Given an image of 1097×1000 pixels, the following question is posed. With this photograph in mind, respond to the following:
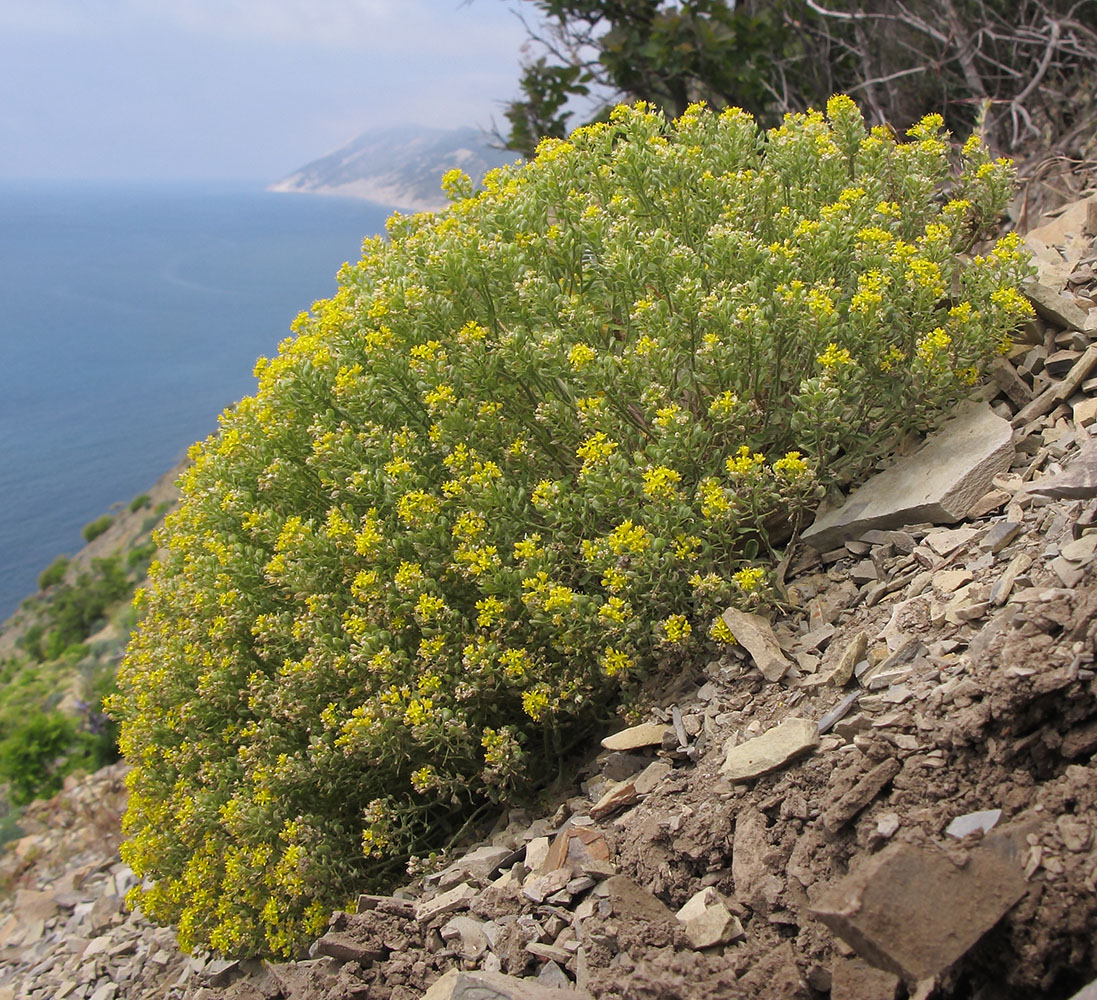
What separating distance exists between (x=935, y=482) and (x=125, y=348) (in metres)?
98.0

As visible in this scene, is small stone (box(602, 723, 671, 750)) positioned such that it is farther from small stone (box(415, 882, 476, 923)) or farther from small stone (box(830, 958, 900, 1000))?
small stone (box(830, 958, 900, 1000))

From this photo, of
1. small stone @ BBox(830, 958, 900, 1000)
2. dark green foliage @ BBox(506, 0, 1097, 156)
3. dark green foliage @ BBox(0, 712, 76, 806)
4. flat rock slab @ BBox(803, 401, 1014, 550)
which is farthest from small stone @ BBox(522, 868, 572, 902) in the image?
dark green foliage @ BBox(0, 712, 76, 806)

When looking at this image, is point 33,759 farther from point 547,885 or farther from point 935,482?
point 935,482

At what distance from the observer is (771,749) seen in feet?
9.57

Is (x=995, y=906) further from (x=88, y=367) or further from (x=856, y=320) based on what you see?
(x=88, y=367)

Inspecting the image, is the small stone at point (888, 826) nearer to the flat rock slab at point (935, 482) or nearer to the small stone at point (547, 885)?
the small stone at point (547, 885)

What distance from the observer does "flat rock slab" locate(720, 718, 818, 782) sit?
2.85 metres

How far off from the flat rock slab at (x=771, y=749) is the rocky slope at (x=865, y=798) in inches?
0.6

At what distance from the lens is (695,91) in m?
9.65

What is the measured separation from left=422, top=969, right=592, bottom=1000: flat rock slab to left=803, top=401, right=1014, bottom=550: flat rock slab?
7.24 ft

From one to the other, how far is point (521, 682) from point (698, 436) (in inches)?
48.9

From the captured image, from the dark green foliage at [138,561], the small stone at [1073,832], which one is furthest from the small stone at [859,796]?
the dark green foliage at [138,561]

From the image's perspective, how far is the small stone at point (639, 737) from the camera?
356cm

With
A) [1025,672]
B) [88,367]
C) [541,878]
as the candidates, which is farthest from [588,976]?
[88,367]
